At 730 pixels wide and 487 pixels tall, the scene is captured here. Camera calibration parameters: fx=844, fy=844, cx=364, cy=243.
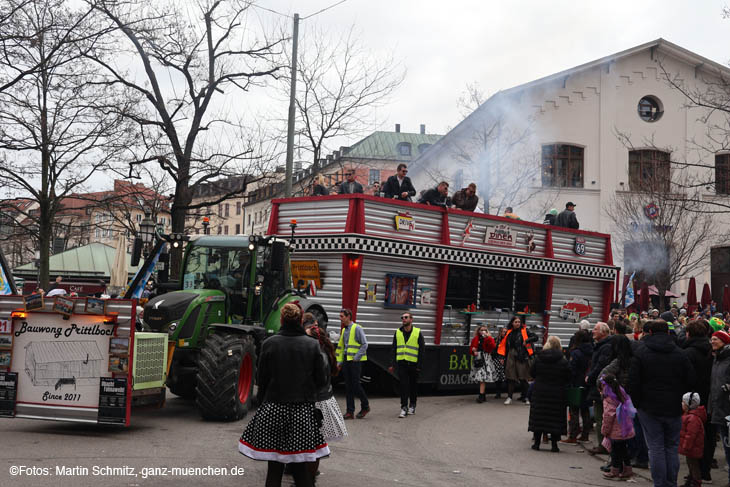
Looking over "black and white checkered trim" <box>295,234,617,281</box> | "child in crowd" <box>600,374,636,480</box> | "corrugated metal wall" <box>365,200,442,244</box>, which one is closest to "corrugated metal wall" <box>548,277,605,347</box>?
"black and white checkered trim" <box>295,234,617,281</box>

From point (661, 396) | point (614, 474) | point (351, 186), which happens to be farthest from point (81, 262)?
point (661, 396)

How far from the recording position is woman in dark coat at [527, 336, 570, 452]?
11750 millimetres

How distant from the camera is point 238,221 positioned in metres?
111

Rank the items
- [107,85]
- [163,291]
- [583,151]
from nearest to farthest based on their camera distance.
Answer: [163,291], [107,85], [583,151]

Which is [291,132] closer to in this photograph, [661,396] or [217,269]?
[217,269]

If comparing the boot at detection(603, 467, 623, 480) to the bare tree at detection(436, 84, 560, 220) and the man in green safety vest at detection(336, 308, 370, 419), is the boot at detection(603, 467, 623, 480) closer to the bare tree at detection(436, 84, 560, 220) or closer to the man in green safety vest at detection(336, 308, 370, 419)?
the man in green safety vest at detection(336, 308, 370, 419)

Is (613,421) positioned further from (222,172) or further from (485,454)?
(222,172)

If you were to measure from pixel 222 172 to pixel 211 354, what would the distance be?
1302cm

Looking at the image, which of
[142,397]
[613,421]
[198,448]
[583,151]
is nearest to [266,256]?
[142,397]

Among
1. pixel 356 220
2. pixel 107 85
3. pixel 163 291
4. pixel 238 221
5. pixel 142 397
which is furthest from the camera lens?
pixel 238 221

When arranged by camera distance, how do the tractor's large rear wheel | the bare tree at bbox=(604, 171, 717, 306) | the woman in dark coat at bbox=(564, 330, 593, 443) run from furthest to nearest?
1. the bare tree at bbox=(604, 171, 717, 306)
2. the woman in dark coat at bbox=(564, 330, 593, 443)
3. the tractor's large rear wheel

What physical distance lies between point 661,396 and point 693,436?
1100 millimetres

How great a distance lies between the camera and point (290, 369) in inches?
285

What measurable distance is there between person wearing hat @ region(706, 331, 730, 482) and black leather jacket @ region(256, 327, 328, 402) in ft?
15.2
